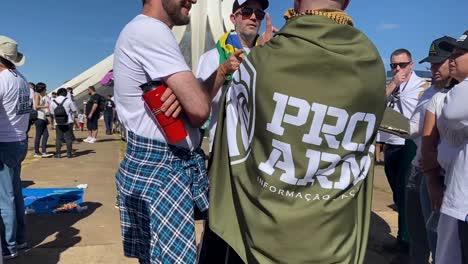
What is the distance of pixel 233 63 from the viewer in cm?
186

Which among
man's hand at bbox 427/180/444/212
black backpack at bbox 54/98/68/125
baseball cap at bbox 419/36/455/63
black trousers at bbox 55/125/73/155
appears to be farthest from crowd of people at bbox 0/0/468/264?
black trousers at bbox 55/125/73/155

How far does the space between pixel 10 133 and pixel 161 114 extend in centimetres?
270

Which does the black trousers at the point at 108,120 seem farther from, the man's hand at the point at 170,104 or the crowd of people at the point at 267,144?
the man's hand at the point at 170,104

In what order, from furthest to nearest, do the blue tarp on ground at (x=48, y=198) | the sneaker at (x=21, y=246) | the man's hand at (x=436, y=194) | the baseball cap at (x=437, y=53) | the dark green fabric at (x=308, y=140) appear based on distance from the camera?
the blue tarp on ground at (x=48, y=198), the sneaker at (x=21, y=246), the baseball cap at (x=437, y=53), the man's hand at (x=436, y=194), the dark green fabric at (x=308, y=140)

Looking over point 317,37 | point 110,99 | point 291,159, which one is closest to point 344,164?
point 291,159

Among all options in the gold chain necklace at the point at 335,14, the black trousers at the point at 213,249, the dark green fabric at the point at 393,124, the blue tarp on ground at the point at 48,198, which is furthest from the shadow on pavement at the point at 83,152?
the gold chain necklace at the point at 335,14

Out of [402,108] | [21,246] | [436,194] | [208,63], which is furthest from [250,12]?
[21,246]

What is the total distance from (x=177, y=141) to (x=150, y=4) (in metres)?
0.61

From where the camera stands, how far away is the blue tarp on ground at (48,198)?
5.63 metres

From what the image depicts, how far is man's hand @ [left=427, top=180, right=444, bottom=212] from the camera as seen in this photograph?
106 inches

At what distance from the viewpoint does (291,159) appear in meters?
1.45

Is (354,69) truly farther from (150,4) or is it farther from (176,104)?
(150,4)

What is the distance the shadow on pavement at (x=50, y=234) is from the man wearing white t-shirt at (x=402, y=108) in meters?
3.43

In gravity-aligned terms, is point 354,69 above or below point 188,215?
above
